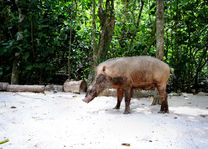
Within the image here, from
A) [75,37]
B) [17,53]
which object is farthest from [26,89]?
[75,37]

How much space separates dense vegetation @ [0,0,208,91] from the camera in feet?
21.8

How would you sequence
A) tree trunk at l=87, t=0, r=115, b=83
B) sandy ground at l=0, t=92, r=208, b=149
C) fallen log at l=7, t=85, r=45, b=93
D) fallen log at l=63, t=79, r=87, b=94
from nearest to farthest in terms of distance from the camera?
1. sandy ground at l=0, t=92, r=208, b=149
2. fallen log at l=7, t=85, r=45, b=93
3. fallen log at l=63, t=79, r=87, b=94
4. tree trunk at l=87, t=0, r=115, b=83

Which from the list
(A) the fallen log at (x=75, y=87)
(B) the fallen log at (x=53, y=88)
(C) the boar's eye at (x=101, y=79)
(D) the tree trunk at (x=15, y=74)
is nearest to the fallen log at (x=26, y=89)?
(B) the fallen log at (x=53, y=88)

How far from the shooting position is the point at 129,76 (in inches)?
147

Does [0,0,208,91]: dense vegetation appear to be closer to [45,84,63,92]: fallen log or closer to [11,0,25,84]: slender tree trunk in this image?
[11,0,25,84]: slender tree trunk

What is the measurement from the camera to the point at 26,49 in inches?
264

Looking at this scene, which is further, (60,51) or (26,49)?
(60,51)

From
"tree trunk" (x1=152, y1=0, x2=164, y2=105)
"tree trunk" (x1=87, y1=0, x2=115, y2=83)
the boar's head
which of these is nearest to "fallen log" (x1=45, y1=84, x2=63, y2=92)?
"tree trunk" (x1=87, y1=0, x2=115, y2=83)

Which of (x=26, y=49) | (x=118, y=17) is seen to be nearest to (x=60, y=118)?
(x=26, y=49)

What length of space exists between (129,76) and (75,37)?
190 inches

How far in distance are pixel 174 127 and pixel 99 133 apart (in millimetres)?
1108

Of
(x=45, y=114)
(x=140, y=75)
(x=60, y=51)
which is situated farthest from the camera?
(x=60, y=51)

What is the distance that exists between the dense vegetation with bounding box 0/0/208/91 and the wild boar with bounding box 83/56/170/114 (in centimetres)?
279

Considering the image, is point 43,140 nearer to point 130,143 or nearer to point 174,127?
point 130,143
